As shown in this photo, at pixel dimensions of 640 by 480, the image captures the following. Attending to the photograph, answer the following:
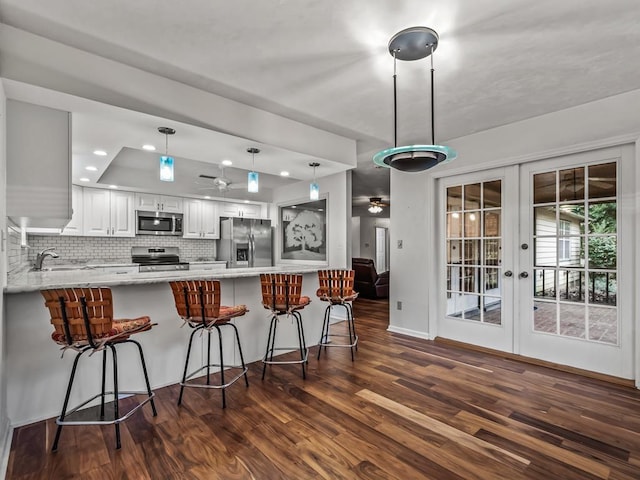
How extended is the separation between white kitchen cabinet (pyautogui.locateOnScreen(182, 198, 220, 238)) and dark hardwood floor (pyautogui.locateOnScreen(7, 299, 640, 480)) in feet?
12.1

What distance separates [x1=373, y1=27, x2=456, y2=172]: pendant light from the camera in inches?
78.3

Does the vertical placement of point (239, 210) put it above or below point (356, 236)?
above

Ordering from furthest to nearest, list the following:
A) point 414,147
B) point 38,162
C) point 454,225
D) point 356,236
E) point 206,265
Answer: point 356,236 → point 206,265 → point 454,225 → point 38,162 → point 414,147

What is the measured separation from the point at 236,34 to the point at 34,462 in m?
2.60

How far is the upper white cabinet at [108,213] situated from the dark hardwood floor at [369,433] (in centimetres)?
341

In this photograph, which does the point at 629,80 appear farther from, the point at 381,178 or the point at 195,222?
the point at 195,222

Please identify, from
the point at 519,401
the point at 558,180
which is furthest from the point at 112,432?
the point at 558,180

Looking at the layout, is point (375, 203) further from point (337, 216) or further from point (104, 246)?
point (104, 246)

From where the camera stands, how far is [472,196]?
3.86m

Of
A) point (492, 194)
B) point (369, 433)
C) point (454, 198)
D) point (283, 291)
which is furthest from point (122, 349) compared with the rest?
point (492, 194)

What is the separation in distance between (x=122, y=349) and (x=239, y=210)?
4235 millimetres

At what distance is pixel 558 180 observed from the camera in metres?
3.24

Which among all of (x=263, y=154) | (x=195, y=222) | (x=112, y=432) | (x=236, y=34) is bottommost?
(x=112, y=432)

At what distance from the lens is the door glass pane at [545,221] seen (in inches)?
128
